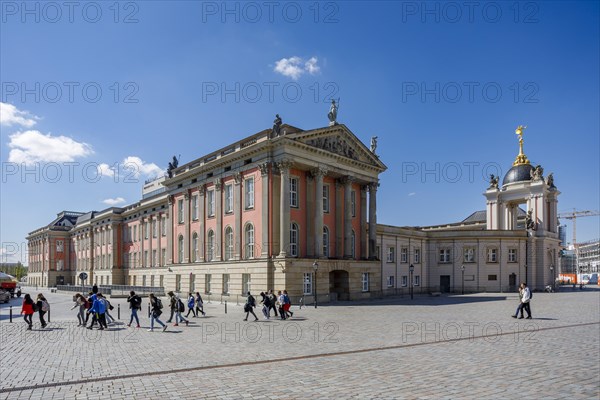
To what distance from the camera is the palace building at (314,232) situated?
39.3 m

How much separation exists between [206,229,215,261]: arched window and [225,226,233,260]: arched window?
9.29 feet

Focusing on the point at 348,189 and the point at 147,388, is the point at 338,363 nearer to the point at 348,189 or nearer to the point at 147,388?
the point at 147,388

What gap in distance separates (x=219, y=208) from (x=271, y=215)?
8298mm

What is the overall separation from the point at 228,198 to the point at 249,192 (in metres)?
3.73

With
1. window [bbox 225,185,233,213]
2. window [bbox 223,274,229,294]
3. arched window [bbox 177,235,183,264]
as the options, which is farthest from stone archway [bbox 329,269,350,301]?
arched window [bbox 177,235,183,264]

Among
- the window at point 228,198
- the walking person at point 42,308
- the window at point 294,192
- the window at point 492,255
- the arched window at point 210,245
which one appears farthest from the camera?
the window at point 492,255

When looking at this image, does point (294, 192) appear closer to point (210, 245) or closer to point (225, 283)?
point (225, 283)

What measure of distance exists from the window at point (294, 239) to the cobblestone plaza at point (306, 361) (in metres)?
16.7

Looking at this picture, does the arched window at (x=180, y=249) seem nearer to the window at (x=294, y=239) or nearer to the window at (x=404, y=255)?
the window at (x=294, y=239)

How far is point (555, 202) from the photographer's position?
221 ft

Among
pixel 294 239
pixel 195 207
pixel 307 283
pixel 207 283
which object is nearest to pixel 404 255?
pixel 294 239

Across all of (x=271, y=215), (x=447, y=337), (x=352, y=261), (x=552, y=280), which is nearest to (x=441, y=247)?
(x=552, y=280)

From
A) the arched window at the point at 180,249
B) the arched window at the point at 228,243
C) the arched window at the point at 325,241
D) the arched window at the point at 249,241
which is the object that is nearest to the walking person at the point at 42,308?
the arched window at the point at 249,241

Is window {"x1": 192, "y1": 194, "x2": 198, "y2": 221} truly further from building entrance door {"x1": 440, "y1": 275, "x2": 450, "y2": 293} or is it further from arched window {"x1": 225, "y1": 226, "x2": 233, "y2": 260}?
building entrance door {"x1": 440, "y1": 275, "x2": 450, "y2": 293}
